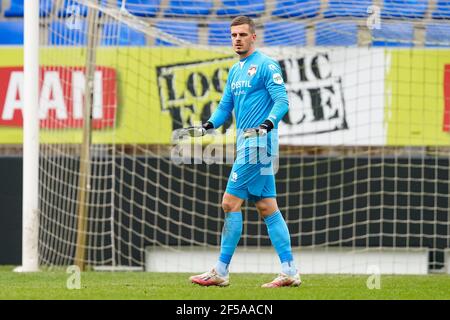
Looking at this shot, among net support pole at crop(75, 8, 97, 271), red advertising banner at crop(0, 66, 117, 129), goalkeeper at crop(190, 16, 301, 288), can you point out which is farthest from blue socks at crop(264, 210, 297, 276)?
red advertising banner at crop(0, 66, 117, 129)

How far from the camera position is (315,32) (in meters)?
12.5

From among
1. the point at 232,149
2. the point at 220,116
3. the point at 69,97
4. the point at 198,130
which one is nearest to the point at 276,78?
the point at 220,116

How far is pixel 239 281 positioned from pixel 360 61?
416cm

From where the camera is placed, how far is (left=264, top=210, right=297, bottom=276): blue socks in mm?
7871

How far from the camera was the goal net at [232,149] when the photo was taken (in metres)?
12.1

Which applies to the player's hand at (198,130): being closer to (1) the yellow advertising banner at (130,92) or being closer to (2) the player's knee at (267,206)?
(2) the player's knee at (267,206)

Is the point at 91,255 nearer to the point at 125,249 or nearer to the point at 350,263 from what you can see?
the point at 125,249

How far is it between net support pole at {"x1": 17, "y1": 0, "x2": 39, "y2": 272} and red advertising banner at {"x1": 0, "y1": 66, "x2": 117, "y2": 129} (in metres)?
1.85

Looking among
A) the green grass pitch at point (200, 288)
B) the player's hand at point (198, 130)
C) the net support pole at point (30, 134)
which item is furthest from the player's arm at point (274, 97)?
the net support pole at point (30, 134)

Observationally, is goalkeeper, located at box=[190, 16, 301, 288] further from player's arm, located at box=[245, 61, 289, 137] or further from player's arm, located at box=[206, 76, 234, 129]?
player's arm, located at box=[206, 76, 234, 129]

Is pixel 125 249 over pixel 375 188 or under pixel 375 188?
under

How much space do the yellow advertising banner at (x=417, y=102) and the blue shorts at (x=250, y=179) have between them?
4.50m

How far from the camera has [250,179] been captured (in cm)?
779

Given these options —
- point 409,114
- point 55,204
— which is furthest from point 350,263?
point 55,204
